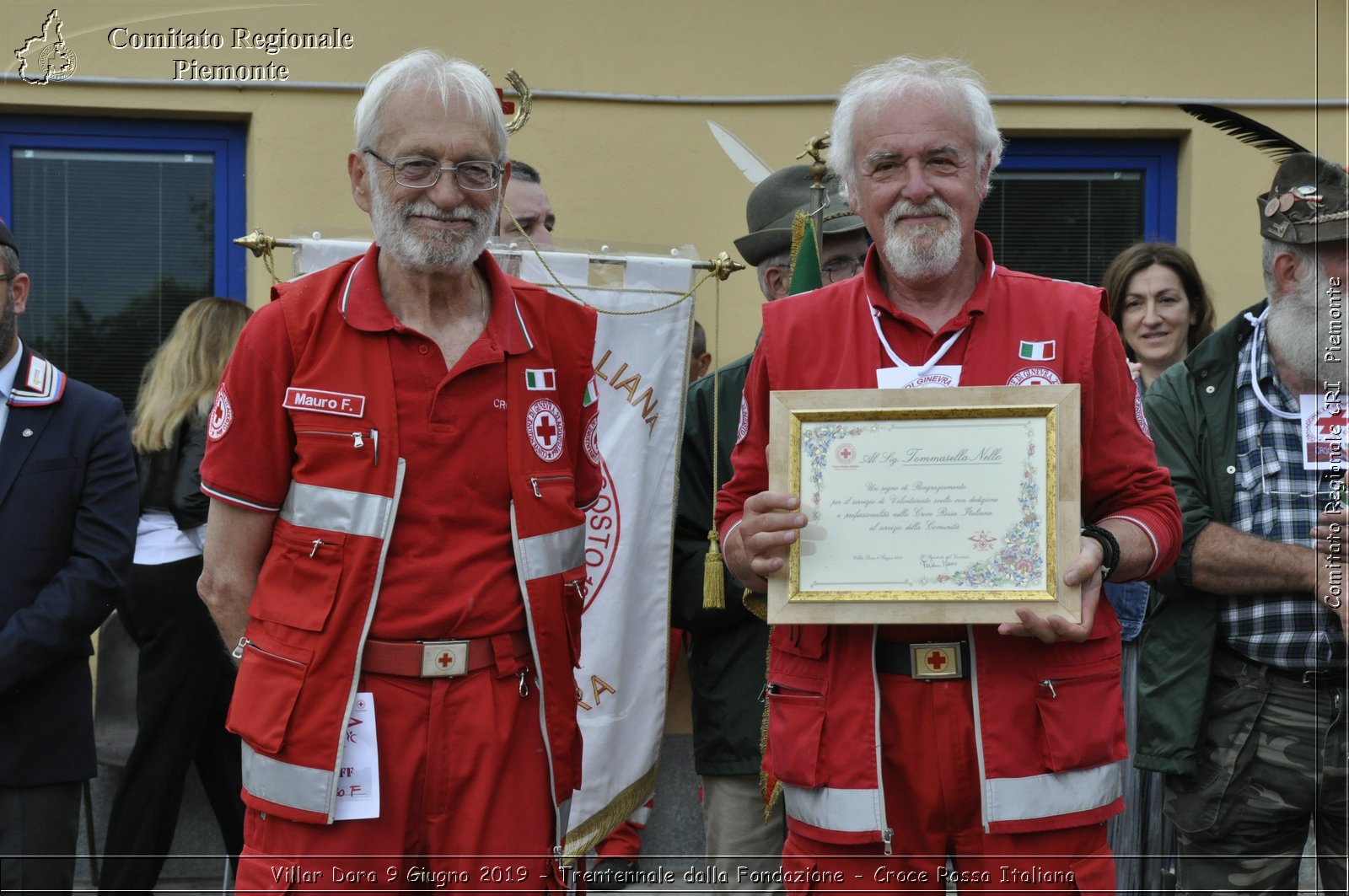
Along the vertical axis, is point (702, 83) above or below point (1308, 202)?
above

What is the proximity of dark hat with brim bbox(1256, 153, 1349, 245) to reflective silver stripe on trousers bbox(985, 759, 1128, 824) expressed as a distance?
6.19ft

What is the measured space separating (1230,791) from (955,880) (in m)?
1.39

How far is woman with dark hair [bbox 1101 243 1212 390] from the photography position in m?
5.38

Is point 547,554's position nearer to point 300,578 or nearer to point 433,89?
point 300,578

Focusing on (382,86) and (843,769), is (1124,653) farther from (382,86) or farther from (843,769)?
(382,86)

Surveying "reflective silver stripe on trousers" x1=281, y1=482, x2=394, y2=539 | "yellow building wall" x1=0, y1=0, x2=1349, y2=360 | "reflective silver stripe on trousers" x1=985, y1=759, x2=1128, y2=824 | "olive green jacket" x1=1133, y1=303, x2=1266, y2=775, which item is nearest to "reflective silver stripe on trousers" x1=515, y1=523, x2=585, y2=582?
"reflective silver stripe on trousers" x1=281, y1=482, x2=394, y2=539

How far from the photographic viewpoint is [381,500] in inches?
118

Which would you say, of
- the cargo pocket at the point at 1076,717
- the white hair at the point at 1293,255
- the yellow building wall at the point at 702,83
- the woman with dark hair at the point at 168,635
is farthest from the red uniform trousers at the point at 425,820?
the yellow building wall at the point at 702,83

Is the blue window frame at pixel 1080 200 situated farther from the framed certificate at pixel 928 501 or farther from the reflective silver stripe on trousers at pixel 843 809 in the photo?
the reflective silver stripe on trousers at pixel 843 809

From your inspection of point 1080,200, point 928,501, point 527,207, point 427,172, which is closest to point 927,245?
point 928,501

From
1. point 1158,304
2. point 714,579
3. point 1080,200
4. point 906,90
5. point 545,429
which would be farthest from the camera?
point 1080,200

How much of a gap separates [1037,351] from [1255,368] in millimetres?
1420

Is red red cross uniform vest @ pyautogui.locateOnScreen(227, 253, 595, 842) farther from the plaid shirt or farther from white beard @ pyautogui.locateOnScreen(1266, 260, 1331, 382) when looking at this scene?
white beard @ pyautogui.locateOnScreen(1266, 260, 1331, 382)

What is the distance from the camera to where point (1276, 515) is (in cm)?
399
